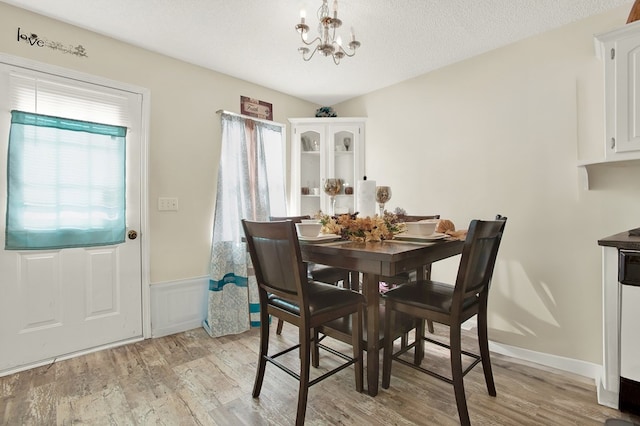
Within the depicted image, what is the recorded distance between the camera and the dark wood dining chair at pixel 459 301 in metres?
1.47

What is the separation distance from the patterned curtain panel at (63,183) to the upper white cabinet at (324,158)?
5.74 ft

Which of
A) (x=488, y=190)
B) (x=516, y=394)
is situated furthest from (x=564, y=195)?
(x=516, y=394)

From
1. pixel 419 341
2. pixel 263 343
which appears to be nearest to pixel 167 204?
pixel 263 343

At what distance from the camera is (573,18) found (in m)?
2.15

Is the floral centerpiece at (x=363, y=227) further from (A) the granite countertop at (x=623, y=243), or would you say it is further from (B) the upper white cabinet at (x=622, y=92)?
(B) the upper white cabinet at (x=622, y=92)

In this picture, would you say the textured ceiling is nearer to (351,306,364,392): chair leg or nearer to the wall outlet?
the wall outlet

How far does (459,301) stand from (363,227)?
1.91 feet

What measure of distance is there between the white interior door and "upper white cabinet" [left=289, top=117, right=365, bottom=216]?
5.34 ft

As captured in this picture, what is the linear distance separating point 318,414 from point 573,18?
3.03 m

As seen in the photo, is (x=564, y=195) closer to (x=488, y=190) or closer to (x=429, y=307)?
(x=488, y=190)

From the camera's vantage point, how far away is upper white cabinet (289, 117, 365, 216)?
3623 millimetres

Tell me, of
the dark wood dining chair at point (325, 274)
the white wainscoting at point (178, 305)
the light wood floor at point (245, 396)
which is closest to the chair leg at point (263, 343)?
the light wood floor at point (245, 396)

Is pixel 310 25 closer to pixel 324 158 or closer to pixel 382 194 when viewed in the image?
pixel 382 194

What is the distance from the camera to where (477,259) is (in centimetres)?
156
